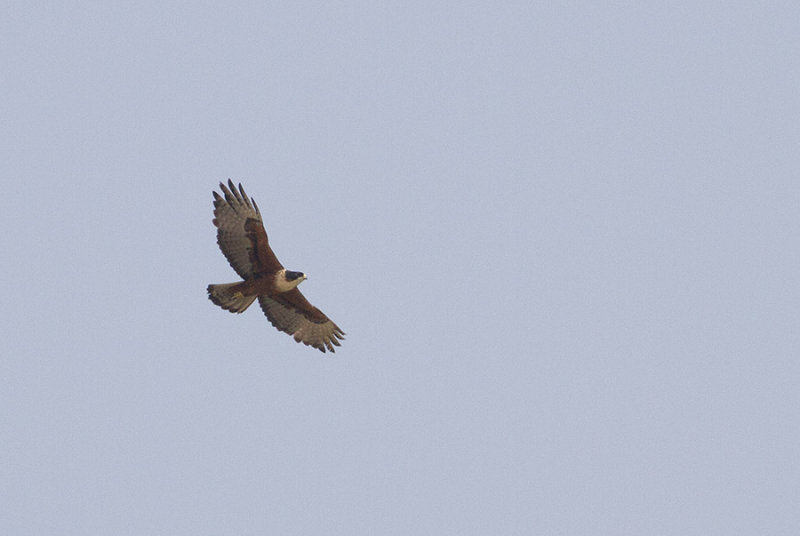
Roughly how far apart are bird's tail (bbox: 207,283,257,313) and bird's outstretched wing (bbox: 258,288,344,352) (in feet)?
5.20

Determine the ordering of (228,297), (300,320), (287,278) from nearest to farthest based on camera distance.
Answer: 1. (228,297)
2. (287,278)
3. (300,320)

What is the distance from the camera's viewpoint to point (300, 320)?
1059 inches

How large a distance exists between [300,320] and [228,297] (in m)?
3.07

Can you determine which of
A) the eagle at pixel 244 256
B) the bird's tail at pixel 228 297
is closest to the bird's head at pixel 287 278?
the eagle at pixel 244 256

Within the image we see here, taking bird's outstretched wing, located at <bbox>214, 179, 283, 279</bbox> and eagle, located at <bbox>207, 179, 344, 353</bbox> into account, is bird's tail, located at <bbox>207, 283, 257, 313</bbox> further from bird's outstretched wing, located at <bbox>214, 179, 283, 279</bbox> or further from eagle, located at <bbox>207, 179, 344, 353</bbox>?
bird's outstretched wing, located at <bbox>214, 179, 283, 279</bbox>

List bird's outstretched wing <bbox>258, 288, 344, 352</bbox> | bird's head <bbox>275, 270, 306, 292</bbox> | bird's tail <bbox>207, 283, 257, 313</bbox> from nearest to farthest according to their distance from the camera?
bird's tail <bbox>207, 283, 257, 313</bbox>, bird's head <bbox>275, 270, 306, 292</bbox>, bird's outstretched wing <bbox>258, 288, 344, 352</bbox>

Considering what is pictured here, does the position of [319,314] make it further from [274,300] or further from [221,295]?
[221,295]

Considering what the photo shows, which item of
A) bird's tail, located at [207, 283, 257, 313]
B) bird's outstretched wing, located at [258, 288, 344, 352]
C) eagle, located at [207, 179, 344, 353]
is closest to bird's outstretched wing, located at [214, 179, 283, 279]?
eagle, located at [207, 179, 344, 353]

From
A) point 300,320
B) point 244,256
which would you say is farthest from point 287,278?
point 300,320

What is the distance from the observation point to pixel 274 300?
86.4 ft

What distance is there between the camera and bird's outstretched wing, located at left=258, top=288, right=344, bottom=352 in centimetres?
2628

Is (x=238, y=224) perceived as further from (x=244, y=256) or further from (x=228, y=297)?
(x=228, y=297)

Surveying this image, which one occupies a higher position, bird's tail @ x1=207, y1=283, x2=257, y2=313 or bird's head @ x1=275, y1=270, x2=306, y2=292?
bird's head @ x1=275, y1=270, x2=306, y2=292

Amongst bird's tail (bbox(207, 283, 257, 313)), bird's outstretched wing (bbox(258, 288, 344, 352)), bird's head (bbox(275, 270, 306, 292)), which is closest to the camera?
bird's tail (bbox(207, 283, 257, 313))
